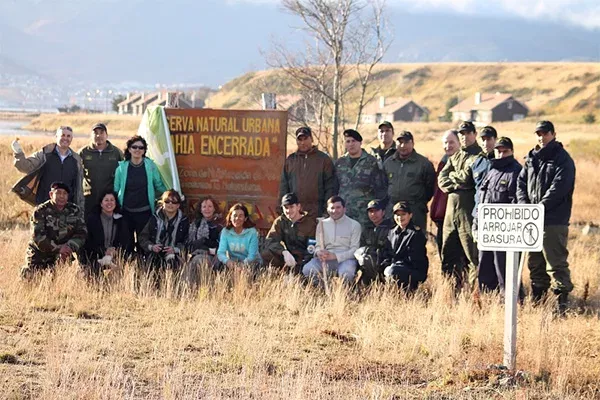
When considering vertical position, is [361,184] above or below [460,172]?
below

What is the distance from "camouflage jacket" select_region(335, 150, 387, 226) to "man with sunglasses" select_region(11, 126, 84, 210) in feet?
10.2

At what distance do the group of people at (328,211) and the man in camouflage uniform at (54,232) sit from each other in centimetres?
1

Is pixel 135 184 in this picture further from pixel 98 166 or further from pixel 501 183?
pixel 501 183

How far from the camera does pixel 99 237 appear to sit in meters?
10.7

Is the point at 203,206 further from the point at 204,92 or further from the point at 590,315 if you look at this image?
the point at 204,92

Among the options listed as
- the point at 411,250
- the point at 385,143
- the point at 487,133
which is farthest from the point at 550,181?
the point at 385,143

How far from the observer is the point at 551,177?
31.5ft

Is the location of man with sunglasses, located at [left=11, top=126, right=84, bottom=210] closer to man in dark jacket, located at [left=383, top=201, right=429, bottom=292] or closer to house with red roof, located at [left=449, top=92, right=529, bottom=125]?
man in dark jacket, located at [left=383, top=201, right=429, bottom=292]

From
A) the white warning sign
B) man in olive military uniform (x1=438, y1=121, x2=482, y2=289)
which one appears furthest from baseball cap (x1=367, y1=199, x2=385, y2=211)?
the white warning sign

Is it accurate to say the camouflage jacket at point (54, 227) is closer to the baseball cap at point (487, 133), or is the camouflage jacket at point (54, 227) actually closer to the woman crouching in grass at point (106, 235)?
the woman crouching in grass at point (106, 235)

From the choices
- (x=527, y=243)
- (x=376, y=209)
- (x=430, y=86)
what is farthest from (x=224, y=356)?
(x=430, y=86)

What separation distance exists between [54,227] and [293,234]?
2.71 m

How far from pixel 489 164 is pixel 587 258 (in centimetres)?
434

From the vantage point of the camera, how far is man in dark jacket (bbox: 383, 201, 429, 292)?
9961 millimetres
